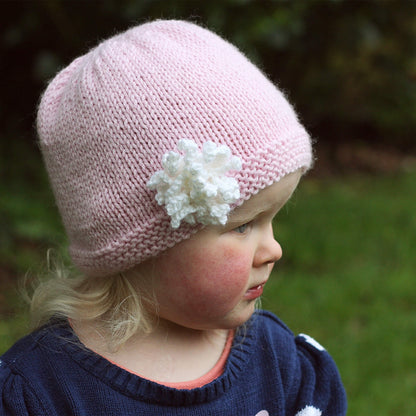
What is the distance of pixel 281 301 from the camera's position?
3.74 metres

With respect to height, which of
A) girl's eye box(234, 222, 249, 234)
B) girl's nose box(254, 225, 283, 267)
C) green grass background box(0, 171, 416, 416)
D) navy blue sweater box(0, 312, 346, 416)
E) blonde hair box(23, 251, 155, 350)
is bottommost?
green grass background box(0, 171, 416, 416)

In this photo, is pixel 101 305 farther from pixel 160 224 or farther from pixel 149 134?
pixel 149 134

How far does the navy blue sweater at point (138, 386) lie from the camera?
178 cm

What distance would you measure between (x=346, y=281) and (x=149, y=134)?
2.67 metres

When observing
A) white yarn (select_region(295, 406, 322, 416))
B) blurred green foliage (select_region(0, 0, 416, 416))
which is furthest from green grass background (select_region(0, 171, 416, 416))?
white yarn (select_region(295, 406, 322, 416))

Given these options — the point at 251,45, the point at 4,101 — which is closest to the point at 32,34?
the point at 4,101

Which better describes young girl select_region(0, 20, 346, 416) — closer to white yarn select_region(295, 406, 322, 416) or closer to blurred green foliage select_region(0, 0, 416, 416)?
white yarn select_region(295, 406, 322, 416)

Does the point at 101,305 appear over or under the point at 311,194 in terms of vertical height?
over

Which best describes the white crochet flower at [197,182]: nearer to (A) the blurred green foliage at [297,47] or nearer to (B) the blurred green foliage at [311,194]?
(B) the blurred green foliage at [311,194]

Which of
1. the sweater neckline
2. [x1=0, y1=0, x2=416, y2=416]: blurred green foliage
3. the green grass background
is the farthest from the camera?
[x1=0, y1=0, x2=416, y2=416]: blurred green foliage

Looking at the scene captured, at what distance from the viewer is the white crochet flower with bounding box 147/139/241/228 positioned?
1567 millimetres

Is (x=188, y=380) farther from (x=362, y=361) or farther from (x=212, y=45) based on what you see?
(x=362, y=361)

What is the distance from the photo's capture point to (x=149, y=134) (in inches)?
65.2

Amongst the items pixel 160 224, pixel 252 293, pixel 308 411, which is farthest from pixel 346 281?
pixel 160 224
